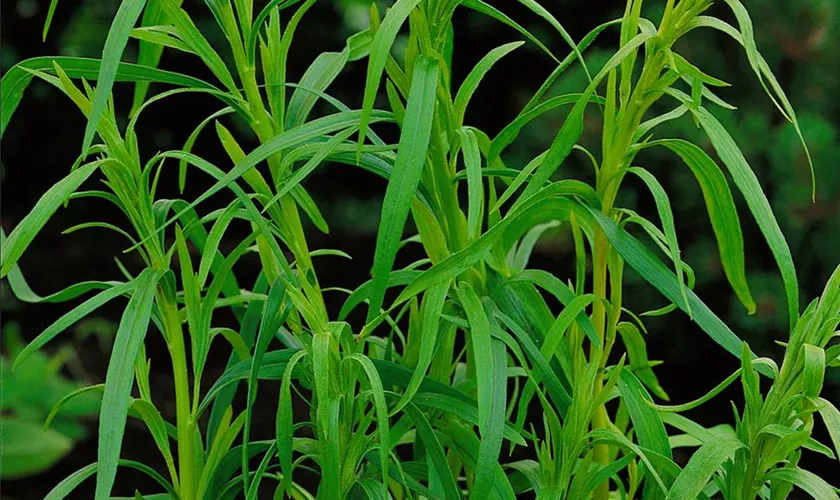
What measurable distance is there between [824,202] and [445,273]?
1063 millimetres

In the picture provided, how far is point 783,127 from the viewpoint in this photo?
144 centimetres

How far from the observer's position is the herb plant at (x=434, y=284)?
510mm

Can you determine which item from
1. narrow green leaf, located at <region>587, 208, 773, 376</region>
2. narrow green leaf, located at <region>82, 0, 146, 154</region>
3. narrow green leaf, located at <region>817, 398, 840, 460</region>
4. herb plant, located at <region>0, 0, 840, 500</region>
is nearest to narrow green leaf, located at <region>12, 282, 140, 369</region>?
herb plant, located at <region>0, 0, 840, 500</region>

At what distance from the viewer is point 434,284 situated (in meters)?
0.52

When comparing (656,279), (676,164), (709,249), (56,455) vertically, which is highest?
(656,279)

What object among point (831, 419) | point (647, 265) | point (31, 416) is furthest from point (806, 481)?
point (31, 416)

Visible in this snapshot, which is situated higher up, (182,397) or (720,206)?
(720,206)

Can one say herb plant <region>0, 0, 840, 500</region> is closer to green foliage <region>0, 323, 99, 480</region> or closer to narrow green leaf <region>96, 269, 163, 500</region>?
narrow green leaf <region>96, 269, 163, 500</region>

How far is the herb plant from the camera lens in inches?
20.1

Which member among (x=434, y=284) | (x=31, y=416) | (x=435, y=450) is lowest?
(x=31, y=416)

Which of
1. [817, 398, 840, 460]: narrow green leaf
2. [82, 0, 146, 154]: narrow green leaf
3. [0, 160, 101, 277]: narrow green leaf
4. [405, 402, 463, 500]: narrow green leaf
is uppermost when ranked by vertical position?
[82, 0, 146, 154]: narrow green leaf

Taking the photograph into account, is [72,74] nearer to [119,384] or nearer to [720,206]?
[119,384]

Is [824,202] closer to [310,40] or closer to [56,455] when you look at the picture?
[310,40]

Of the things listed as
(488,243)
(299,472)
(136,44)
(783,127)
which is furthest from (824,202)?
(136,44)
